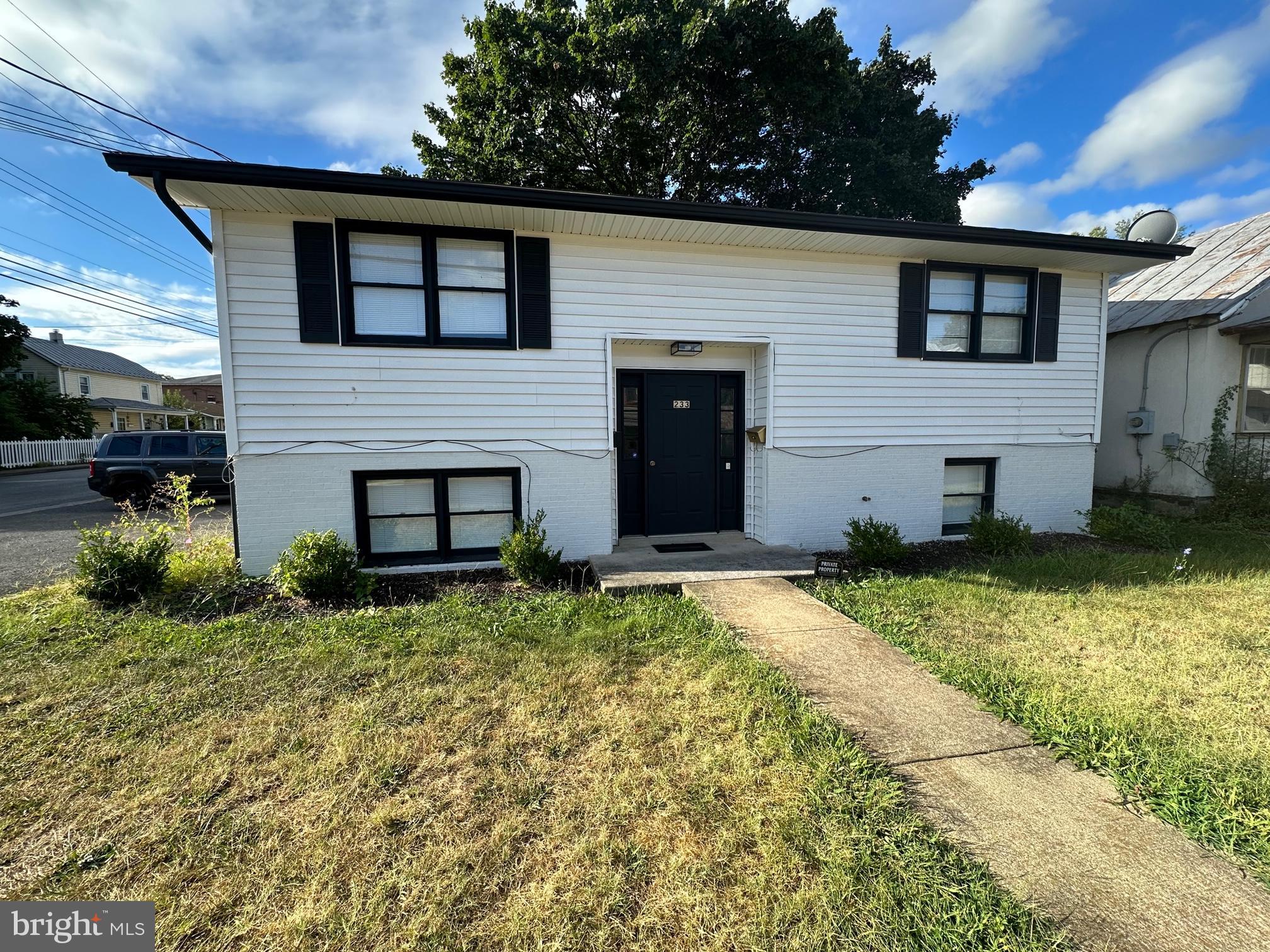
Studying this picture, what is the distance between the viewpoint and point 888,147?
1362cm

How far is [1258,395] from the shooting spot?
26.5 feet

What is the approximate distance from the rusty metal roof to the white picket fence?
29715mm

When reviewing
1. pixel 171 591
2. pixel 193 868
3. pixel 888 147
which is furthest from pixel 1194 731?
pixel 888 147

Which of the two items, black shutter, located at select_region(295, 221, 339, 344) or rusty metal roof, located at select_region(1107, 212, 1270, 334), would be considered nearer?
black shutter, located at select_region(295, 221, 339, 344)

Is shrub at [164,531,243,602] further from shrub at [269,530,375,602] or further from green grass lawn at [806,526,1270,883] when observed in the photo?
green grass lawn at [806,526,1270,883]

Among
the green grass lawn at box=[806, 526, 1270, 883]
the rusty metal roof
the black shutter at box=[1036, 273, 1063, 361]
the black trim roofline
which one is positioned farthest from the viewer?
the rusty metal roof

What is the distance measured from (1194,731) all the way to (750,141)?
1338 centimetres

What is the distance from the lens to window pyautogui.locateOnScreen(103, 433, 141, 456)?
1030 centimetres

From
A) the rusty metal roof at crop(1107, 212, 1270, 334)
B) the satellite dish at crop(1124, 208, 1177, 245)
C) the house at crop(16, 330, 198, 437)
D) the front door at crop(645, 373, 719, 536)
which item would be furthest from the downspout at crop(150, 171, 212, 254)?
the house at crop(16, 330, 198, 437)

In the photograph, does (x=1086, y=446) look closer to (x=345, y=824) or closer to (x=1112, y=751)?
(x=1112, y=751)

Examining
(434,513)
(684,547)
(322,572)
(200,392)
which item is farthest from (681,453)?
(200,392)

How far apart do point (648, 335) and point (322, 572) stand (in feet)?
13.3

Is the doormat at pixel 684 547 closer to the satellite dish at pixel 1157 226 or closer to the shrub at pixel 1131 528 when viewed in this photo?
the shrub at pixel 1131 528

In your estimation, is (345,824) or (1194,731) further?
(1194,731)
